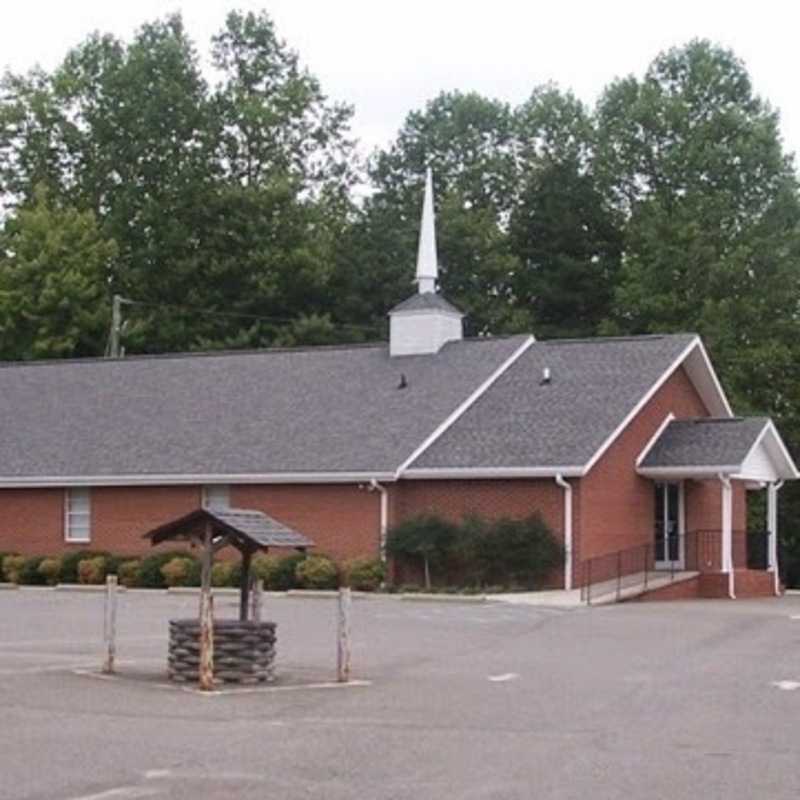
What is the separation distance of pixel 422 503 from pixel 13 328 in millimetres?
29772

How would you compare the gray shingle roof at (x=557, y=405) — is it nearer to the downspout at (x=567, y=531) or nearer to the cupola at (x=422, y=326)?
the downspout at (x=567, y=531)

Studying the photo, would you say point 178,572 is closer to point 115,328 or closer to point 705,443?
point 705,443

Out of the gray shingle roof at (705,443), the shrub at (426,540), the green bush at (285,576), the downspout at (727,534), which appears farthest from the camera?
the gray shingle roof at (705,443)

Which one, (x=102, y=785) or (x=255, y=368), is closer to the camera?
(x=102, y=785)

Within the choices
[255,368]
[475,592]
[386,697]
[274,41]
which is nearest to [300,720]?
[386,697]

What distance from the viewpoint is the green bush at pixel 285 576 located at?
34.5 meters

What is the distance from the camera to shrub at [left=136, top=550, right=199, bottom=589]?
3619cm

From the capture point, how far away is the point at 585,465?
3328 cm

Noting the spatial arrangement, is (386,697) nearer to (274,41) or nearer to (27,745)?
(27,745)

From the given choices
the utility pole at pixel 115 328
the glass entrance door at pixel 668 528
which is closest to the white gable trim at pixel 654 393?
the glass entrance door at pixel 668 528

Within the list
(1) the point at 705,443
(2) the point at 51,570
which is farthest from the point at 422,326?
(2) the point at 51,570

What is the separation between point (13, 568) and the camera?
38.7m

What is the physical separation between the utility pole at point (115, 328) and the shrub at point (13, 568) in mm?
19144

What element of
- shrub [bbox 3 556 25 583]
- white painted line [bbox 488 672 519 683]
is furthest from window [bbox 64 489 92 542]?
white painted line [bbox 488 672 519 683]
